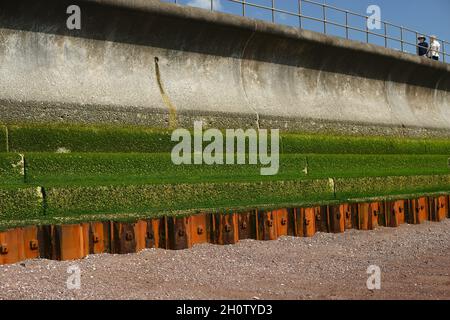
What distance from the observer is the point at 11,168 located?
1075cm

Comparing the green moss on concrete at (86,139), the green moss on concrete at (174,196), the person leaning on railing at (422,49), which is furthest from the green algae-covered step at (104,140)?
the person leaning on railing at (422,49)

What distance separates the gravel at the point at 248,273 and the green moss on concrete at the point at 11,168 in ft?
7.83

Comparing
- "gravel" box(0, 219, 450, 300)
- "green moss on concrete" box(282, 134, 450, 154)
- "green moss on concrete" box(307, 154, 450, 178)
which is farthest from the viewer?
"green moss on concrete" box(282, 134, 450, 154)

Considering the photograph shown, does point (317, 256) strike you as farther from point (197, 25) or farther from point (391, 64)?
point (391, 64)

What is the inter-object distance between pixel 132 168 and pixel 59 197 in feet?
8.34

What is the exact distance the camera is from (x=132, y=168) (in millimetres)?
12406

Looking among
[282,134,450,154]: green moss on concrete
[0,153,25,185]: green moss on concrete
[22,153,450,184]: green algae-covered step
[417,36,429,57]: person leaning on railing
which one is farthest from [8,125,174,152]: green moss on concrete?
[417,36,429,57]: person leaning on railing

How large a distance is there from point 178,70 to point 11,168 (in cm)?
571

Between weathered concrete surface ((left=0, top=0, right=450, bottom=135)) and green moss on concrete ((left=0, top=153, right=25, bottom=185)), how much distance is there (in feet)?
5.21

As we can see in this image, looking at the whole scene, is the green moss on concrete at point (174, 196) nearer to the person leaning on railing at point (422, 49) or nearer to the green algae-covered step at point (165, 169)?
the green algae-covered step at point (165, 169)

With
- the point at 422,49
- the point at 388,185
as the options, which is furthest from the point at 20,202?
the point at 422,49

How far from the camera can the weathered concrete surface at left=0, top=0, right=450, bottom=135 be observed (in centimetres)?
1270

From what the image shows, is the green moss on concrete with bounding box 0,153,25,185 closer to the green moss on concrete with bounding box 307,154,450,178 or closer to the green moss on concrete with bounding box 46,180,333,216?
the green moss on concrete with bounding box 46,180,333,216
